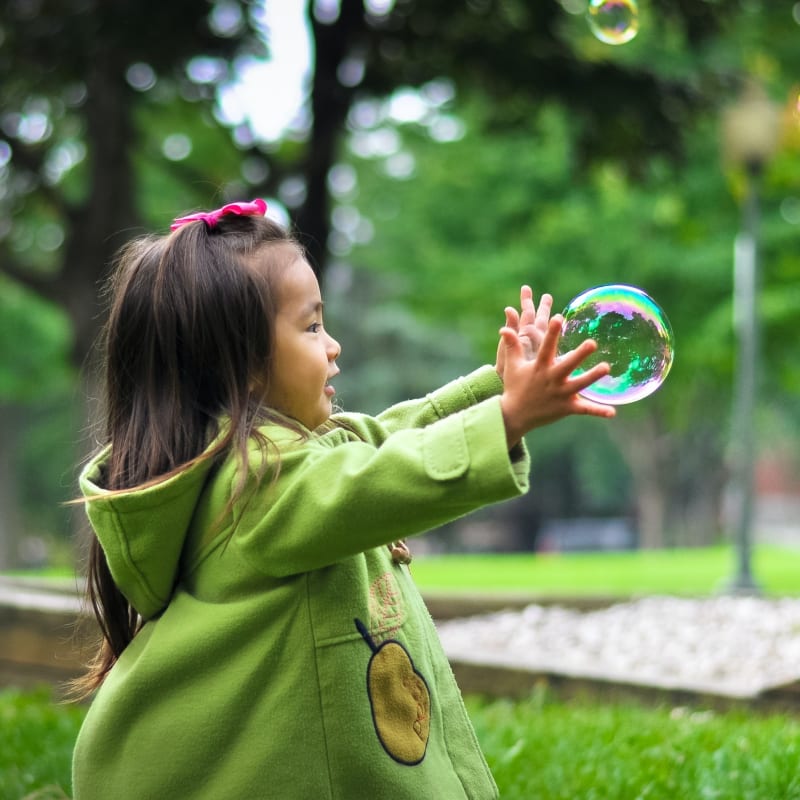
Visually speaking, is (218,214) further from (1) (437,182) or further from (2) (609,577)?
(1) (437,182)

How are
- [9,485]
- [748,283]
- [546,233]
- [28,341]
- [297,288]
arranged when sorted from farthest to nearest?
[9,485]
[28,341]
[546,233]
[748,283]
[297,288]

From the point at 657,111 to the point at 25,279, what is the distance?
506 cm

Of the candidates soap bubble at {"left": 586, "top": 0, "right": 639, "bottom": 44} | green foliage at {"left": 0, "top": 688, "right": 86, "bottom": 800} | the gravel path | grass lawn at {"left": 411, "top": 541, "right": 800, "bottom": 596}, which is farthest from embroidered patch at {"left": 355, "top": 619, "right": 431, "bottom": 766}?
grass lawn at {"left": 411, "top": 541, "right": 800, "bottom": 596}

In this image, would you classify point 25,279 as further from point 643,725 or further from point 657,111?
point 643,725

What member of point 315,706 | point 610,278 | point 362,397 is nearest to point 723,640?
point 315,706

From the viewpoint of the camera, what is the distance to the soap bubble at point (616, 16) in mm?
4797

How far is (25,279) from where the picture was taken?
9.66 m

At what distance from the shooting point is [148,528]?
2141 millimetres

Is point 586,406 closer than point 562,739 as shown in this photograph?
Yes

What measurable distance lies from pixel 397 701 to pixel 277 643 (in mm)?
240

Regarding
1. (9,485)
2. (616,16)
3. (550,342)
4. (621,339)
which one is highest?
(616,16)

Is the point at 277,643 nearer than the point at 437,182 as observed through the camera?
Yes

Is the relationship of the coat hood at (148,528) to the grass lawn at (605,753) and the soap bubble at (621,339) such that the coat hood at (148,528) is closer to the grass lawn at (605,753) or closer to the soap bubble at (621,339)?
the soap bubble at (621,339)

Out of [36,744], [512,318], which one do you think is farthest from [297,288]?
[36,744]
